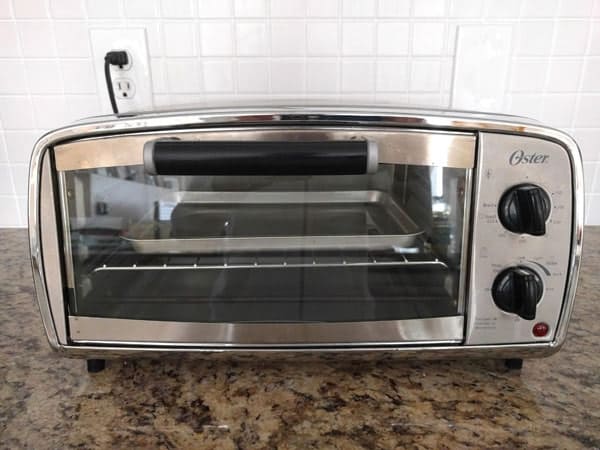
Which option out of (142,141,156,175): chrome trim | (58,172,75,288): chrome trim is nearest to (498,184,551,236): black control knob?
(142,141,156,175): chrome trim

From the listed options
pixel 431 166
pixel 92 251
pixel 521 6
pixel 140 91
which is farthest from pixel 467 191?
pixel 140 91

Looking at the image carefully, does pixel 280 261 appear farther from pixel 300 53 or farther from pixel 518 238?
pixel 300 53

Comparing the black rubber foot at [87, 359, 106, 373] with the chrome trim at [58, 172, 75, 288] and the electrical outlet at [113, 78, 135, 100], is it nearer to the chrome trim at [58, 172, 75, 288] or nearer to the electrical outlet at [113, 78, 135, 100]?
the chrome trim at [58, 172, 75, 288]

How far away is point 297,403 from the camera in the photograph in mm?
463

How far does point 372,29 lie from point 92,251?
61 cm

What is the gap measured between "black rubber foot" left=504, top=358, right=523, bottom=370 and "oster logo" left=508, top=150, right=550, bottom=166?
233 mm

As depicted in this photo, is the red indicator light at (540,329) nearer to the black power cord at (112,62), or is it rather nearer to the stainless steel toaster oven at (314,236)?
the stainless steel toaster oven at (314,236)

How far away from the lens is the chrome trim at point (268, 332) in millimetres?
467

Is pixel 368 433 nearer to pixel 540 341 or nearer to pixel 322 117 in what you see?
pixel 540 341

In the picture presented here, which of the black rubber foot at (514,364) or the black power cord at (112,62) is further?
the black power cord at (112,62)

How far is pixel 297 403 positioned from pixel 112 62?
0.68m

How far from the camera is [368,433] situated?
1.39 feet

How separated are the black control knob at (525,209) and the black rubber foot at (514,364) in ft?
0.56

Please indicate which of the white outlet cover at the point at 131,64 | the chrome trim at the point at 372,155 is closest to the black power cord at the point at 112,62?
the white outlet cover at the point at 131,64
